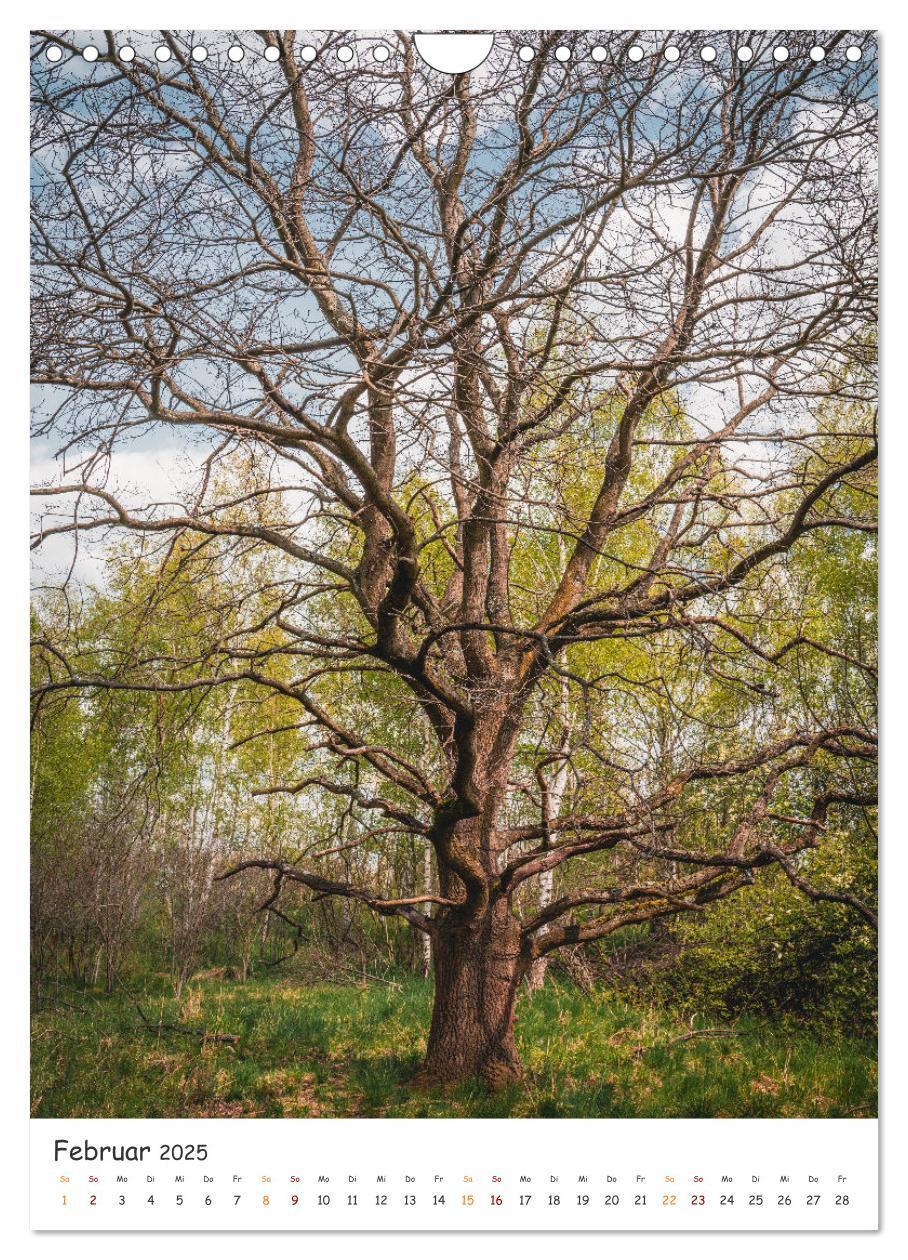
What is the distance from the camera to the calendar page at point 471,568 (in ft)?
10.4

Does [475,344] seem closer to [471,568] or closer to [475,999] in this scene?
[471,568]

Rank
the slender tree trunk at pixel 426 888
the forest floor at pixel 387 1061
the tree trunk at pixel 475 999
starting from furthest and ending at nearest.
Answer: the slender tree trunk at pixel 426 888
the tree trunk at pixel 475 999
the forest floor at pixel 387 1061

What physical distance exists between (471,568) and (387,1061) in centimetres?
284

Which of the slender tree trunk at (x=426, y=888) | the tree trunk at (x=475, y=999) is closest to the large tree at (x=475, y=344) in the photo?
the tree trunk at (x=475, y=999)

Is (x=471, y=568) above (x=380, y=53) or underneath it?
underneath

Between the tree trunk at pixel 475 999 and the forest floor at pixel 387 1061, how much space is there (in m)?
0.18

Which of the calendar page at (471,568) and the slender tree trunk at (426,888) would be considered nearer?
the calendar page at (471,568)

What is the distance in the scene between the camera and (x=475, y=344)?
3996 mm

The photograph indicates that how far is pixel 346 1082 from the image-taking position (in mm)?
4707
